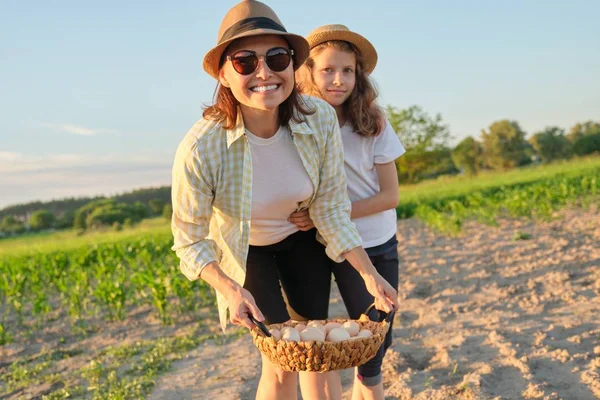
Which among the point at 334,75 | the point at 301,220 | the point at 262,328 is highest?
the point at 334,75

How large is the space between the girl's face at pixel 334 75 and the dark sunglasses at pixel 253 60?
0.48 meters

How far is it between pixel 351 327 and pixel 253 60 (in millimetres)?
1175

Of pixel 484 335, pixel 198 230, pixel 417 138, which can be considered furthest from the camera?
pixel 417 138

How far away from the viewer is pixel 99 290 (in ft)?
22.3

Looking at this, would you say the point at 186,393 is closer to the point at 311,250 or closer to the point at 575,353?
the point at 311,250

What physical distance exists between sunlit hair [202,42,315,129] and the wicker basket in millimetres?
853

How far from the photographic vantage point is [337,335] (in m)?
2.57

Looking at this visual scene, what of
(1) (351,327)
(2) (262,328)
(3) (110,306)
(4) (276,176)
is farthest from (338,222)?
(3) (110,306)

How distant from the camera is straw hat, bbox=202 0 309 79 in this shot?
249 centimetres

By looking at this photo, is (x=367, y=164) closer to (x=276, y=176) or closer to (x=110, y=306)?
(x=276, y=176)

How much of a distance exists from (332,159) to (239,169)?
0.42 meters

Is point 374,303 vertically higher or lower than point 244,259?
lower

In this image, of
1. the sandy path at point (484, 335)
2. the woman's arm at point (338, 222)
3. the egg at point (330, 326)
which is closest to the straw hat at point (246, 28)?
the woman's arm at point (338, 222)

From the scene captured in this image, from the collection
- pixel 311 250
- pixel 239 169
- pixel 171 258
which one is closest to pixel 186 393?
pixel 311 250
